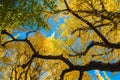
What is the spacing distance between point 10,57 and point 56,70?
151 inches

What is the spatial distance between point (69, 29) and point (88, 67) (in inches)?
371

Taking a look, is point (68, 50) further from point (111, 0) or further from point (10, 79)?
point (10, 79)

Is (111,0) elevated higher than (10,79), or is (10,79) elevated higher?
(111,0)

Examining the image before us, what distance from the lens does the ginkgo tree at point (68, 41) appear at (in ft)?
41.3

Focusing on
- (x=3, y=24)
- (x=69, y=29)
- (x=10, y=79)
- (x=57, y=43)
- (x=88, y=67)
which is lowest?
(x=10, y=79)

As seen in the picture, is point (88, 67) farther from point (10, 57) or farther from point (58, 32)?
point (10, 57)

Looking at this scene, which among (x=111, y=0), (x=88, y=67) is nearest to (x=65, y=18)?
(x=111, y=0)

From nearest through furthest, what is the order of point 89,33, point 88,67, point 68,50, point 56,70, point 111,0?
point 88,67 < point 111,0 < point 89,33 < point 68,50 < point 56,70

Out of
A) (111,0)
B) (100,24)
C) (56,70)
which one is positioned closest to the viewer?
(100,24)

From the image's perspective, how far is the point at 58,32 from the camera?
23.2 meters

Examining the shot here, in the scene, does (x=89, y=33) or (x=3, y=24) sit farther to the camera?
(x=89, y=33)

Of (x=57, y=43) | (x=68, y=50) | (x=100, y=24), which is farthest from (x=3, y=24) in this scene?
(x=57, y=43)

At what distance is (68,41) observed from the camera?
22.1 metres

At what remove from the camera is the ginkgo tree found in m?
12.6
